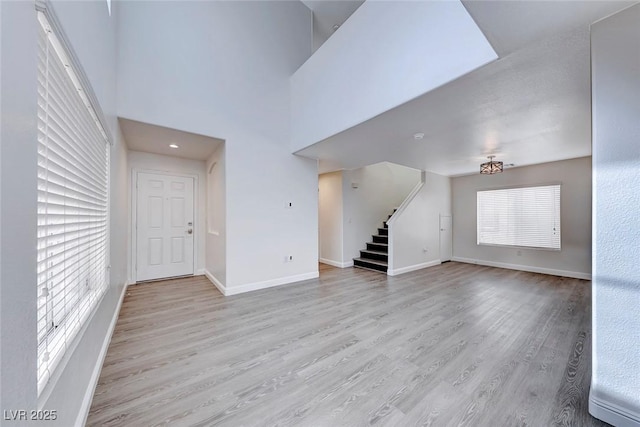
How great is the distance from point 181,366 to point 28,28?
217cm

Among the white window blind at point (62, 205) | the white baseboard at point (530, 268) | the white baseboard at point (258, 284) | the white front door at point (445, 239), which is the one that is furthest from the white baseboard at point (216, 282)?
the white baseboard at point (530, 268)

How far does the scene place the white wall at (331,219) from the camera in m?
5.63

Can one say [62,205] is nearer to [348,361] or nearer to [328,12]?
[348,361]

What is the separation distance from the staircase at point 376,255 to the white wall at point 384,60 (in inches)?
117

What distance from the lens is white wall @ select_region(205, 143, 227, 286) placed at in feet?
12.0

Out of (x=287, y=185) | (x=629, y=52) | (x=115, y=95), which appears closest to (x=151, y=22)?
(x=115, y=95)

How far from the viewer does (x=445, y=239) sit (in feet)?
20.4

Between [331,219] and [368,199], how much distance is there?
1112 millimetres

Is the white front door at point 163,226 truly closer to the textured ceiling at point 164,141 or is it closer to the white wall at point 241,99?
the textured ceiling at point 164,141

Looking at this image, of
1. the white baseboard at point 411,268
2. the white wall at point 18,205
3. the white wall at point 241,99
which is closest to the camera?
the white wall at point 18,205

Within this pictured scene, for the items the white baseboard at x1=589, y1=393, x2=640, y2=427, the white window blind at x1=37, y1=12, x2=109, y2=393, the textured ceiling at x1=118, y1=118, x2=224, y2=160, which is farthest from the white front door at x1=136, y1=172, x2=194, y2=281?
the white baseboard at x1=589, y1=393, x2=640, y2=427

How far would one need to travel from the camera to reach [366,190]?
6.12 meters

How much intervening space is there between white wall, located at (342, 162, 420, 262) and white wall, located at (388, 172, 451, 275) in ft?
3.67

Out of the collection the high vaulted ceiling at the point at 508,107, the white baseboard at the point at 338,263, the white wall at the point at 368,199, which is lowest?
the white baseboard at the point at 338,263
